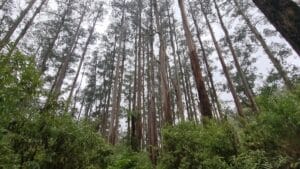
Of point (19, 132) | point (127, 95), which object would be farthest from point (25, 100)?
point (127, 95)

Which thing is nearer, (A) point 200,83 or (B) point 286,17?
(B) point 286,17

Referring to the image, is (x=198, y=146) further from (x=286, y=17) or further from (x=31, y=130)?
(x=286, y=17)

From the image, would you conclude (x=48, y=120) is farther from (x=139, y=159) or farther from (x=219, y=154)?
(x=139, y=159)

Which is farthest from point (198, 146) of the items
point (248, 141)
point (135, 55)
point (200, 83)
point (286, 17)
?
point (135, 55)

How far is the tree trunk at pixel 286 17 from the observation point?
232cm

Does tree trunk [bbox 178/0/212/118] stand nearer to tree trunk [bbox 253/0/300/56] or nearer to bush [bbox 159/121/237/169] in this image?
bush [bbox 159/121/237/169]

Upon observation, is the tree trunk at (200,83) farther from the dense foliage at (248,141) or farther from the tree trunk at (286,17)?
the tree trunk at (286,17)

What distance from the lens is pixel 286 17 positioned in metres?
2.41

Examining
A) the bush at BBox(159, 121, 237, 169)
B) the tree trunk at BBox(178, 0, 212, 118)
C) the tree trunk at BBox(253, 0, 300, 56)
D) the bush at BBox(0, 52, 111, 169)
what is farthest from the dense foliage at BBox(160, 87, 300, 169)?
the tree trunk at BBox(253, 0, 300, 56)

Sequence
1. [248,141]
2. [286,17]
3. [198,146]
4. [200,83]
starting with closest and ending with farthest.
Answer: [286,17], [248,141], [198,146], [200,83]

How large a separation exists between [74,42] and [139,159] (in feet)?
57.7

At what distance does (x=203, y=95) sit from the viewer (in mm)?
8359

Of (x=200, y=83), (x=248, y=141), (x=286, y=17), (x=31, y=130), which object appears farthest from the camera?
(x=200, y=83)

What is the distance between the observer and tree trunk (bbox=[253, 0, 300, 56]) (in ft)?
7.61
